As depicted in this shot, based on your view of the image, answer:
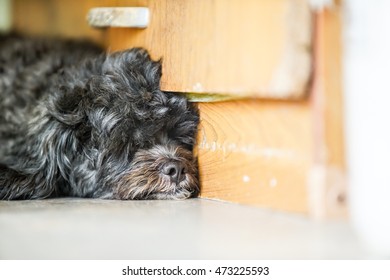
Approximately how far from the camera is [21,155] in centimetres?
241

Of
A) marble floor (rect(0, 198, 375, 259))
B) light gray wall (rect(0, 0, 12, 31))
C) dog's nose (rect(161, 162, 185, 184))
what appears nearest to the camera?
marble floor (rect(0, 198, 375, 259))

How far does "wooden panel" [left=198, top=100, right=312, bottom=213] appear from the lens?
5.00 feet

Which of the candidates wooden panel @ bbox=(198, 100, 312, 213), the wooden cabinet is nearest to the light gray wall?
the wooden cabinet

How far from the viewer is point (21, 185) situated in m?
2.15

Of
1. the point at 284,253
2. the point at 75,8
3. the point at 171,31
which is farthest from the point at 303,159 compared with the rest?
the point at 75,8

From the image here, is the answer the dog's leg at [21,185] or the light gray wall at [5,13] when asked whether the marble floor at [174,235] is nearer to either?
the dog's leg at [21,185]

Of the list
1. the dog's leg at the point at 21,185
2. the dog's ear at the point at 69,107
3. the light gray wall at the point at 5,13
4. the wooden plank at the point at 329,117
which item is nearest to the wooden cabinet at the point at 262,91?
the wooden plank at the point at 329,117

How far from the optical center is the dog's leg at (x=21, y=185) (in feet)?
6.93

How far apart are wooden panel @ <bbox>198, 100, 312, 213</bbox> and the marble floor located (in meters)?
0.06

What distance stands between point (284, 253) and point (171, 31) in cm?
99

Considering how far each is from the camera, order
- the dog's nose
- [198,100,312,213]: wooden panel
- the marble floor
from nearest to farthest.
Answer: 1. the marble floor
2. [198,100,312,213]: wooden panel
3. the dog's nose

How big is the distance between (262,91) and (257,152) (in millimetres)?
220

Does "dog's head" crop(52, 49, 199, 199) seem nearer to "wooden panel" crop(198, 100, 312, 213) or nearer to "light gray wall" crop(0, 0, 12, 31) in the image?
"wooden panel" crop(198, 100, 312, 213)

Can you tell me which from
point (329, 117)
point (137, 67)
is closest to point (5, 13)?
point (137, 67)
